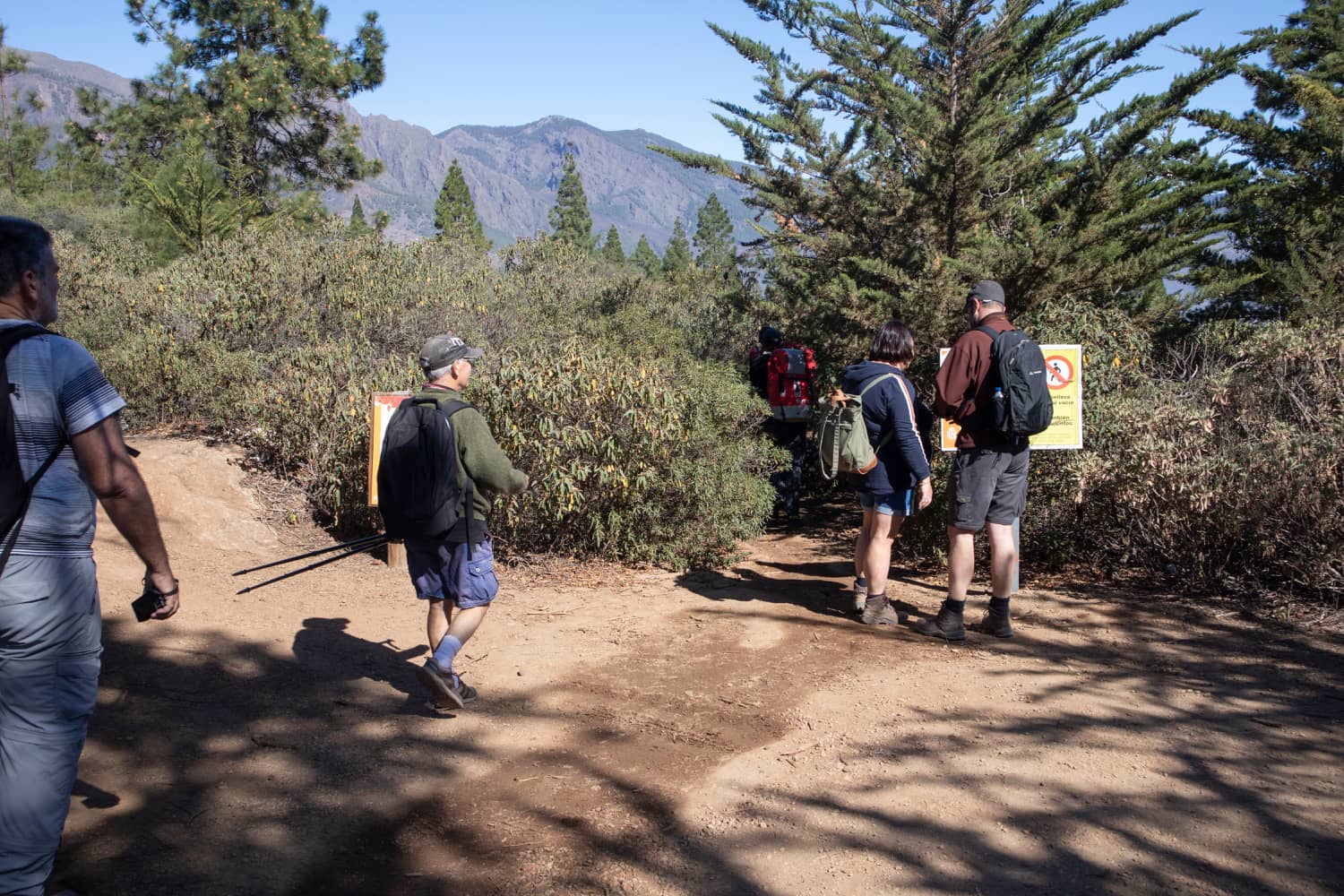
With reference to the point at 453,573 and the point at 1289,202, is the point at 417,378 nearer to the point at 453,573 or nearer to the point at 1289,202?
the point at 453,573

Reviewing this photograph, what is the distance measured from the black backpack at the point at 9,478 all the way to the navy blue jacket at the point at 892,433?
440 cm

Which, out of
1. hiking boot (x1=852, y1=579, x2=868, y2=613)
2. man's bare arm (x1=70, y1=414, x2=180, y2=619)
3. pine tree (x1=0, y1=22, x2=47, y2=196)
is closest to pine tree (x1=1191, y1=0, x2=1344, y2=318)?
hiking boot (x1=852, y1=579, x2=868, y2=613)

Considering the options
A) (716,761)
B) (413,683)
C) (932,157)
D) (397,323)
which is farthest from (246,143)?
(716,761)

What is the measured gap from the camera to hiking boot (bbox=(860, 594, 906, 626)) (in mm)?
6051

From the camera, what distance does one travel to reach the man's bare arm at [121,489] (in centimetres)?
280

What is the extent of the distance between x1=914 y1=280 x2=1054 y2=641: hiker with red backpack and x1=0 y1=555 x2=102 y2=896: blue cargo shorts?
441 cm

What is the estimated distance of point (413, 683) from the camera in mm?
5066

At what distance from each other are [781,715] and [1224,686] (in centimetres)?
222

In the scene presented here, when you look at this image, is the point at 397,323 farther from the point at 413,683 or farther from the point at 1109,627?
the point at 1109,627

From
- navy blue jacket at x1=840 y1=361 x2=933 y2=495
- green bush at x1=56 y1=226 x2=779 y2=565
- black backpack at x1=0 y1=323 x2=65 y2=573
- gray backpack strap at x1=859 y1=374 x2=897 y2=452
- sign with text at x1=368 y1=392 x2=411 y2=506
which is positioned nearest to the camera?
black backpack at x1=0 y1=323 x2=65 y2=573

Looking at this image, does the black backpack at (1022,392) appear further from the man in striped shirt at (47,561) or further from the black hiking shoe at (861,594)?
the man in striped shirt at (47,561)

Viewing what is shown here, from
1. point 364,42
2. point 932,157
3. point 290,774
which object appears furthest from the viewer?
point 364,42

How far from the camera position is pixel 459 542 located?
448 centimetres

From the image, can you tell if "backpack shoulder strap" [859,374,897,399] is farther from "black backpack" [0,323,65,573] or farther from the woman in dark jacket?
"black backpack" [0,323,65,573]
